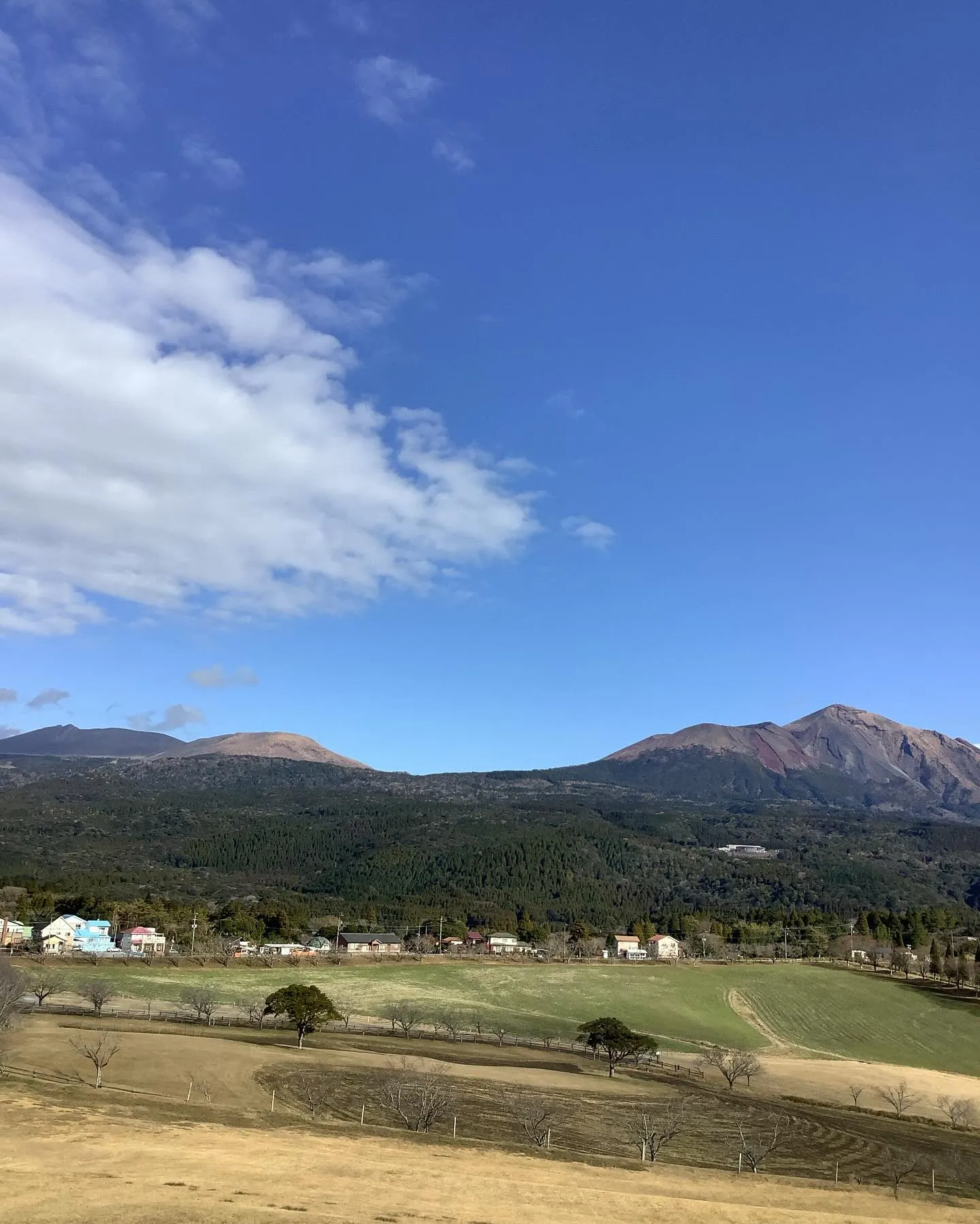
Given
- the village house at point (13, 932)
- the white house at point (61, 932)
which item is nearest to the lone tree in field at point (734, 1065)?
the white house at point (61, 932)

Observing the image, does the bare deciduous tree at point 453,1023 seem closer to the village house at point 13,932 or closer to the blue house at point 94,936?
the blue house at point 94,936

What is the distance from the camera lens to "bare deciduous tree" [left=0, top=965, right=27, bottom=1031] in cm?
5012

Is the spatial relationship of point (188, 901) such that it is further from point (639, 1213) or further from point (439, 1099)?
point (639, 1213)

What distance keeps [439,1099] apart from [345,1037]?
30.6m

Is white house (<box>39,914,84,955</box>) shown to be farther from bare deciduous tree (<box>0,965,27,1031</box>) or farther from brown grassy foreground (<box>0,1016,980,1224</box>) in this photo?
brown grassy foreground (<box>0,1016,980,1224</box>)

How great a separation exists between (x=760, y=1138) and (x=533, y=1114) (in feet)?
46.0

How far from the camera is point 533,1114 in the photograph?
44.4 m

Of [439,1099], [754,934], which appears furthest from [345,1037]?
[754,934]

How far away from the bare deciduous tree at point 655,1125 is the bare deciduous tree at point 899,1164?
34.2 ft

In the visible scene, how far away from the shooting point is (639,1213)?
27766 millimetres

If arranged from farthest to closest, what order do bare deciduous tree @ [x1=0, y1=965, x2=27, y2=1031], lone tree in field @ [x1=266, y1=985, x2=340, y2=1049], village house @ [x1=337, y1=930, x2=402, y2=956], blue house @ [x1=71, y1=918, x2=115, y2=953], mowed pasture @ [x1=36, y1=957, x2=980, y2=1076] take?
village house @ [x1=337, y1=930, x2=402, y2=956] → blue house @ [x1=71, y1=918, x2=115, y2=953] → mowed pasture @ [x1=36, y1=957, x2=980, y2=1076] → lone tree in field @ [x1=266, y1=985, x2=340, y2=1049] → bare deciduous tree @ [x1=0, y1=965, x2=27, y2=1031]

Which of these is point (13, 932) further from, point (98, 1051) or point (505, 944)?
point (98, 1051)

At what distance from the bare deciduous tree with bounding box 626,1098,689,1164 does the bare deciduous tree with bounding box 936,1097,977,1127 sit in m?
20.0

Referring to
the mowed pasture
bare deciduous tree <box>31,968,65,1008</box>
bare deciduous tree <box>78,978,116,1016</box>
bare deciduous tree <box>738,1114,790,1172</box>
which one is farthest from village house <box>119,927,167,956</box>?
bare deciduous tree <box>738,1114,790,1172</box>
